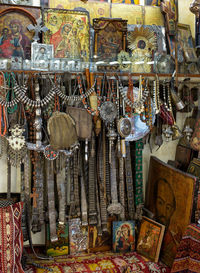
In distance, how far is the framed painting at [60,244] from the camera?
291 centimetres

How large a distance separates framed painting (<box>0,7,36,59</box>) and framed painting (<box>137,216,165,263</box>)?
2.03 metres

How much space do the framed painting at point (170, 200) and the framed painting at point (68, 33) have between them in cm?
139

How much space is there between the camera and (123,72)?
9.13ft

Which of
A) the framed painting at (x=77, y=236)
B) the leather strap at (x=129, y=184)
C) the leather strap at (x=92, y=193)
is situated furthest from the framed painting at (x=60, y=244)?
the leather strap at (x=129, y=184)

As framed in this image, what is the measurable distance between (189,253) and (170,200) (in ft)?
1.72

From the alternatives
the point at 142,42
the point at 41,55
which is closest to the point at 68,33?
the point at 41,55

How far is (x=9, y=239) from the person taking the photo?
237 cm

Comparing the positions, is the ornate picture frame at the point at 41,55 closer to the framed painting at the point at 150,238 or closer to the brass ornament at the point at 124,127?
the brass ornament at the point at 124,127

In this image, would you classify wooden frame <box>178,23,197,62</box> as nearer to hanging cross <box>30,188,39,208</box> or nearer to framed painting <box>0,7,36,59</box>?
framed painting <box>0,7,36,59</box>

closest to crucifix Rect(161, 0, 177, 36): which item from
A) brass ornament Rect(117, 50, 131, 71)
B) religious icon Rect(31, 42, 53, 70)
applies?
brass ornament Rect(117, 50, 131, 71)

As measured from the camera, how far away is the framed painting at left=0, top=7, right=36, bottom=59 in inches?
107

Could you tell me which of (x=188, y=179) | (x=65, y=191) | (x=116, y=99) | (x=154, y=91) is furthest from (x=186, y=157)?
(x=65, y=191)

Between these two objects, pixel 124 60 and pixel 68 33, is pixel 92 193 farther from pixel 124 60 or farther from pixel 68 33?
pixel 68 33

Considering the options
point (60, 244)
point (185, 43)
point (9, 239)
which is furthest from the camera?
point (185, 43)
